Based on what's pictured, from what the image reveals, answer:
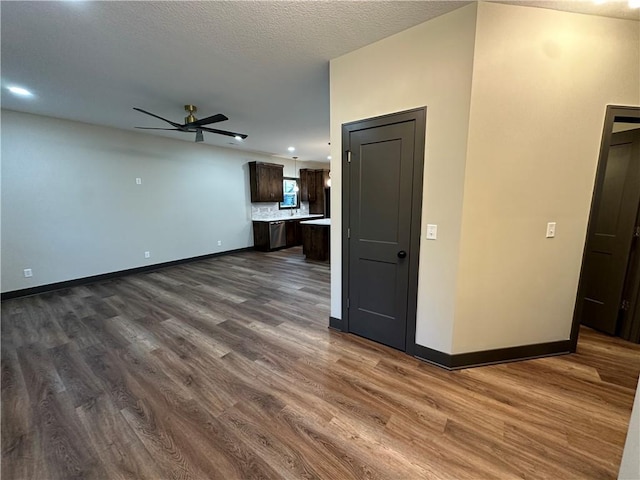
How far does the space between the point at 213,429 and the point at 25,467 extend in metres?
0.98

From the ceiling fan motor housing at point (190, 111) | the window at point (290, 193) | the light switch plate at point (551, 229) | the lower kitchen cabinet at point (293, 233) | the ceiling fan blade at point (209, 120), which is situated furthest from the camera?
the window at point (290, 193)

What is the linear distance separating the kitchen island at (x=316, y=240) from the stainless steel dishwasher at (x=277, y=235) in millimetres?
1301

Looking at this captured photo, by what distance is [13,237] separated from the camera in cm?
380

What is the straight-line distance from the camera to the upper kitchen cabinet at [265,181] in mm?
7066

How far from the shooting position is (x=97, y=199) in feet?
14.9

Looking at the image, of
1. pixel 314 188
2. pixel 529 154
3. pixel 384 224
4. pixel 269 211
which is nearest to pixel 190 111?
pixel 384 224

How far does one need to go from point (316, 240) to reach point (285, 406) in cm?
440

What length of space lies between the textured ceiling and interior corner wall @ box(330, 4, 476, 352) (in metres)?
0.13

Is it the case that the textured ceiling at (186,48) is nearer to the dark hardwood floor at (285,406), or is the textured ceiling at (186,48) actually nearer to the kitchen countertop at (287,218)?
the dark hardwood floor at (285,406)

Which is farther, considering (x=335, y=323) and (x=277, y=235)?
(x=277, y=235)

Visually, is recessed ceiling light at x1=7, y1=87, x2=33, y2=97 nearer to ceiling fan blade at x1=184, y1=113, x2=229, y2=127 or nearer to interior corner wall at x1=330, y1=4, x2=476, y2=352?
ceiling fan blade at x1=184, y1=113, x2=229, y2=127

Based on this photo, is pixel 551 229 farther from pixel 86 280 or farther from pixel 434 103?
pixel 86 280

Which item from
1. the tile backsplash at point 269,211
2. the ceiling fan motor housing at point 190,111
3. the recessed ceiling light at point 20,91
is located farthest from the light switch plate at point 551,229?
the tile backsplash at point 269,211

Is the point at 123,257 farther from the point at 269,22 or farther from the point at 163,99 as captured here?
the point at 269,22
